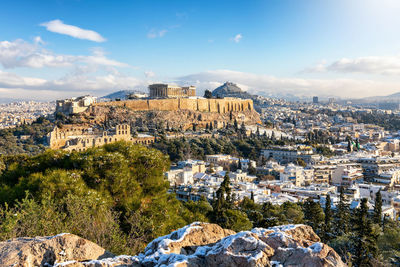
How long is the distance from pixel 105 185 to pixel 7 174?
116 inches

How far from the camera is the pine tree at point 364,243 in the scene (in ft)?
33.6

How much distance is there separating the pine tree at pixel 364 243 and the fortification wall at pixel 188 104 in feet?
164

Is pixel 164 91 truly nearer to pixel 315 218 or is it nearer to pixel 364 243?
pixel 315 218

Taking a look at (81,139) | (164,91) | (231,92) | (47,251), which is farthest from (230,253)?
(231,92)

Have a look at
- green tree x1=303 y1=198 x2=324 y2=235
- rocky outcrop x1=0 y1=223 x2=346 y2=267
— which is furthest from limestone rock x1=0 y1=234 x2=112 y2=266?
green tree x1=303 y1=198 x2=324 y2=235

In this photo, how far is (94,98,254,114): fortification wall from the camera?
60.5 metres

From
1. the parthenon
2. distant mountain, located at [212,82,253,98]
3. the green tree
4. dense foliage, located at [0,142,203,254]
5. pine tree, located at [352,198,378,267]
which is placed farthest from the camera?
distant mountain, located at [212,82,253,98]

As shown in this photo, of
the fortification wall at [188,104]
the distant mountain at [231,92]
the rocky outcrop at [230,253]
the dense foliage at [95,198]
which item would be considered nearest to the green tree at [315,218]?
the dense foliage at [95,198]

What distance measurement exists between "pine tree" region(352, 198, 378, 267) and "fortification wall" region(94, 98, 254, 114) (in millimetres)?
50137

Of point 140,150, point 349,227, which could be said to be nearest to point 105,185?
point 140,150

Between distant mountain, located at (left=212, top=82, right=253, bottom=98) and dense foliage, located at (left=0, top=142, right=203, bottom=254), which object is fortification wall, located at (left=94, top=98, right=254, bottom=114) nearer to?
dense foliage, located at (left=0, top=142, right=203, bottom=254)

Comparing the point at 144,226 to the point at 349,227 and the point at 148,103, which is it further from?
the point at 148,103

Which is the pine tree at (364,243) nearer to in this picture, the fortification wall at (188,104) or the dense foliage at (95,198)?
the dense foliage at (95,198)

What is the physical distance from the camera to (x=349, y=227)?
16.7 metres
